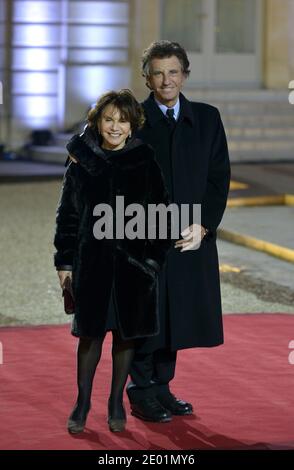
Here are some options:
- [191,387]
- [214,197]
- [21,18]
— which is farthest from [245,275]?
[21,18]

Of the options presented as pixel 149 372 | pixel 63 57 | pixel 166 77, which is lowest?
pixel 149 372

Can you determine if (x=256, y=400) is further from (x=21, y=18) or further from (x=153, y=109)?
(x=21, y=18)

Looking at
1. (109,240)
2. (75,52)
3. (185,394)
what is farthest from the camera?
(75,52)

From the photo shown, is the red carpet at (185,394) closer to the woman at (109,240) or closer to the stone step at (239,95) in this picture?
the woman at (109,240)

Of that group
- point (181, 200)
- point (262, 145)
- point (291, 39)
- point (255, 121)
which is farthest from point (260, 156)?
point (181, 200)

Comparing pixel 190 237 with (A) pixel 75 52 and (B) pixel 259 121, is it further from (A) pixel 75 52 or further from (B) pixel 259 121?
(A) pixel 75 52

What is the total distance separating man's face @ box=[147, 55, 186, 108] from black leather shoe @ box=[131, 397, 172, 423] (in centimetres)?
147

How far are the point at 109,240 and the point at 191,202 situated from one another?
539mm

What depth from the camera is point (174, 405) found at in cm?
713

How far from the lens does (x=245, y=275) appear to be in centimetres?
1196

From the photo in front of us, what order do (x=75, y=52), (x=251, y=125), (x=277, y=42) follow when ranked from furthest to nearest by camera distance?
(x=277, y=42), (x=75, y=52), (x=251, y=125)

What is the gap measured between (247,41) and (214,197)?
18013 mm

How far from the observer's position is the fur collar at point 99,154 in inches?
262

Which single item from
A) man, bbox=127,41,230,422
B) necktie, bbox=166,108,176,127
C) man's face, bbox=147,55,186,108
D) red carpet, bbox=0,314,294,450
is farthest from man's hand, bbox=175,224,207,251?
red carpet, bbox=0,314,294,450
